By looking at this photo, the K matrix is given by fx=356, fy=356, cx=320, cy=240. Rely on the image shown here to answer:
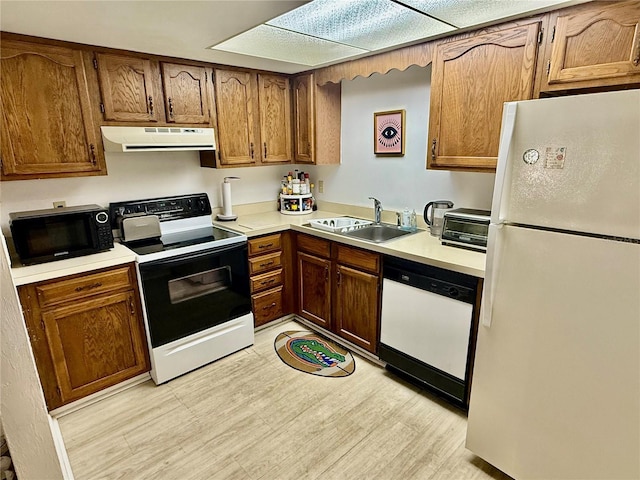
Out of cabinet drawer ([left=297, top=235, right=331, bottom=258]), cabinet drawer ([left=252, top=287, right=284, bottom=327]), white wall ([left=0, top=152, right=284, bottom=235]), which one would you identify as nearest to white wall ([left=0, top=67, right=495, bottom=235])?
white wall ([left=0, top=152, right=284, bottom=235])

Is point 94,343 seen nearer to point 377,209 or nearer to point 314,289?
point 314,289

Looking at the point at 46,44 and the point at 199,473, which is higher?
the point at 46,44

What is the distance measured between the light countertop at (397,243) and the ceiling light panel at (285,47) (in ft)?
4.07

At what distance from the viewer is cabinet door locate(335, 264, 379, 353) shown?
247 centimetres

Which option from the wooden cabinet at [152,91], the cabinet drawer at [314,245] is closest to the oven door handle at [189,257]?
the cabinet drawer at [314,245]

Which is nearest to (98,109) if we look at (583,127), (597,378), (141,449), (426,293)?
(141,449)

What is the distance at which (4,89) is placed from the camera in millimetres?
1938

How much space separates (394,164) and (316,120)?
782 mm

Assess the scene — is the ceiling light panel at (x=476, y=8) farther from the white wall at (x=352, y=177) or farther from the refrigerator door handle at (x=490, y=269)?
the refrigerator door handle at (x=490, y=269)

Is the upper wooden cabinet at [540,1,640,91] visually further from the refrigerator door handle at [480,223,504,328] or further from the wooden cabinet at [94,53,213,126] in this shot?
the wooden cabinet at [94,53,213,126]

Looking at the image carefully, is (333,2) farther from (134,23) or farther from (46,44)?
(46,44)

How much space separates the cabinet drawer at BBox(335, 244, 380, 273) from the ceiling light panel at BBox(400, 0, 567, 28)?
1.38 metres

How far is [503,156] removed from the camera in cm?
139

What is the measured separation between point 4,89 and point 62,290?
1.14 metres
